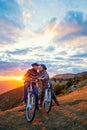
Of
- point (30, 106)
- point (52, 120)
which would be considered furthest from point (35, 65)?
point (52, 120)

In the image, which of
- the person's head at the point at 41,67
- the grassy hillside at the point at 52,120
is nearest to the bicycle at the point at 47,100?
the grassy hillside at the point at 52,120

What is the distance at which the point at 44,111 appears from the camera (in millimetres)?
13281

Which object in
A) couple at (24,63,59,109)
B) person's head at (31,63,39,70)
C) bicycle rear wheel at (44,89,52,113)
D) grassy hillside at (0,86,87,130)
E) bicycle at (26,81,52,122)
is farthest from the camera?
couple at (24,63,59,109)

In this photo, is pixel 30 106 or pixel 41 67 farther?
pixel 41 67

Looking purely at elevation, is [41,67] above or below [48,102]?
above

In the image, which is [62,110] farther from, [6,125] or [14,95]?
[14,95]

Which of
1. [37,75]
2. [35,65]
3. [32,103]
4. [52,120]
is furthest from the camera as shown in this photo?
[37,75]

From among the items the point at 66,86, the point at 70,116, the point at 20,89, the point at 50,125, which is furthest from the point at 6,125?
the point at 20,89

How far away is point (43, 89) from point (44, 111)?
3.71 feet

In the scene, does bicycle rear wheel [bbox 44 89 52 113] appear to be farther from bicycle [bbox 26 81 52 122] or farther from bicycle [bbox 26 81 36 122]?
bicycle [bbox 26 81 36 122]

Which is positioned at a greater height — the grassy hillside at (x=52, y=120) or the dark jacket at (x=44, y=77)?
the dark jacket at (x=44, y=77)

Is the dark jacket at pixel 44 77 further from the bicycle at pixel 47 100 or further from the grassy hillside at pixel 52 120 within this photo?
the grassy hillside at pixel 52 120

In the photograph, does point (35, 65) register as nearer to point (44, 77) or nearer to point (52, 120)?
point (44, 77)

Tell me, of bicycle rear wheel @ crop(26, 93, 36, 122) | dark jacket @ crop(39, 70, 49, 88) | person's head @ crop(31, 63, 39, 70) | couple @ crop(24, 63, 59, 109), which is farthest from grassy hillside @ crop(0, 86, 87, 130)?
person's head @ crop(31, 63, 39, 70)
